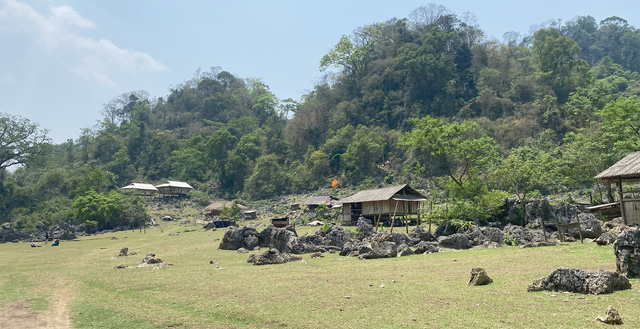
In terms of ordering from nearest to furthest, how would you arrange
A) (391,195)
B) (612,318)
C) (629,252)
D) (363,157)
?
(612,318) → (629,252) → (391,195) → (363,157)

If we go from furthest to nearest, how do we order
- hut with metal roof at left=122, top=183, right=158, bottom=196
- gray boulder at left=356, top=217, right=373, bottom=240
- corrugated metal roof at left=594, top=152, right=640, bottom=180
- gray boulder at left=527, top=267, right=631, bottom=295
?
hut with metal roof at left=122, top=183, right=158, bottom=196 < gray boulder at left=356, top=217, right=373, bottom=240 < corrugated metal roof at left=594, top=152, right=640, bottom=180 < gray boulder at left=527, top=267, right=631, bottom=295

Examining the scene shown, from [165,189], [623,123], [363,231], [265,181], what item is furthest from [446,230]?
[165,189]

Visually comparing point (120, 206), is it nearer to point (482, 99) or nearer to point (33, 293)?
point (33, 293)

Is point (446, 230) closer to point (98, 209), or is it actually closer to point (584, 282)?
point (584, 282)

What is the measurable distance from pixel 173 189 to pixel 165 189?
5.29 ft

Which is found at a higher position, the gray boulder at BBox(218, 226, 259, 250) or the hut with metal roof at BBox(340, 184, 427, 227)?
the hut with metal roof at BBox(340, 184, 427, 227)

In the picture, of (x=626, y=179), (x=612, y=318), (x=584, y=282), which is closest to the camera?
(x=612, y=318)

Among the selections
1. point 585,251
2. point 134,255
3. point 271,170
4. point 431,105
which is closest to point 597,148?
point 585,251

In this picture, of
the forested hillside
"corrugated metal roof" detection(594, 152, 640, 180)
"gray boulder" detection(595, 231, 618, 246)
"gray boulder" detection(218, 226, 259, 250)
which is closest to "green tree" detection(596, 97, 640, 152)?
the forested hillside

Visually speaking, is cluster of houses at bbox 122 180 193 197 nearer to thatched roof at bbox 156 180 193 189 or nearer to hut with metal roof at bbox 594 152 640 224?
thatched roof at bbox 156 180 193 189

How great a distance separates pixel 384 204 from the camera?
147 feet

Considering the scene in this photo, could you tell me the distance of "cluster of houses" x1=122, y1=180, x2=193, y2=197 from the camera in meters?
85.2

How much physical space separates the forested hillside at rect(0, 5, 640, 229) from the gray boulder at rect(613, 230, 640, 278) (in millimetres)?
25926

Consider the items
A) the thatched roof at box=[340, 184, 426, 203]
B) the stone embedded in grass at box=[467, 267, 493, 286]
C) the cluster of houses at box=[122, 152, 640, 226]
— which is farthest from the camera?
the thatched roof at box=[340, 184, 426, 203]
